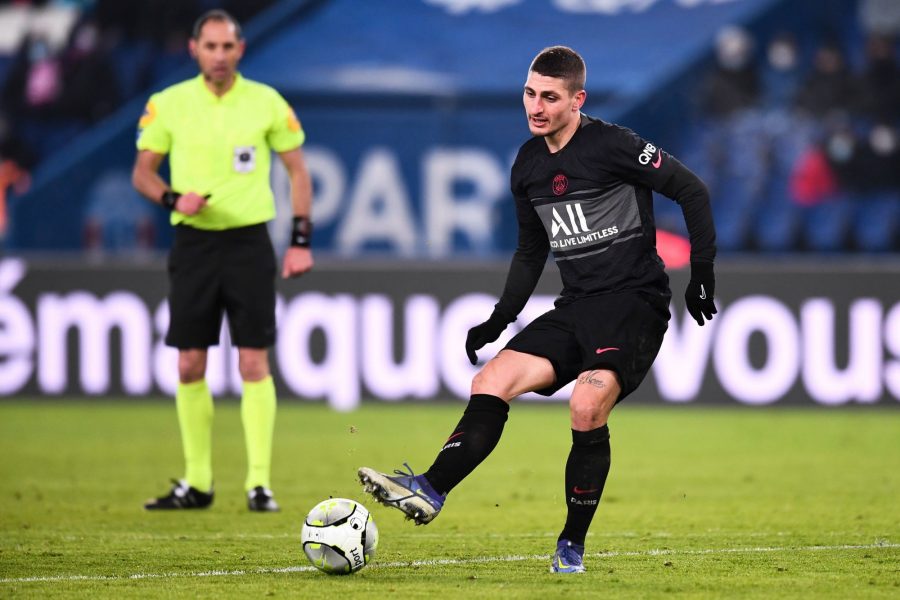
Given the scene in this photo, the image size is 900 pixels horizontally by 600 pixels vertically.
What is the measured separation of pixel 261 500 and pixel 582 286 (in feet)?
7.86

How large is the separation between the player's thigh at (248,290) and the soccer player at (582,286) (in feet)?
6.34

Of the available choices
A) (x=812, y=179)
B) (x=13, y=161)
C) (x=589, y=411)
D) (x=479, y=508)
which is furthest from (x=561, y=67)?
(x=13, y=161)

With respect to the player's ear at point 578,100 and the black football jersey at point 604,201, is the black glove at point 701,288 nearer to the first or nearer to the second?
the black football jersey at point 604,201

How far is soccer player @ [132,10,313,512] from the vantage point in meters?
7.21

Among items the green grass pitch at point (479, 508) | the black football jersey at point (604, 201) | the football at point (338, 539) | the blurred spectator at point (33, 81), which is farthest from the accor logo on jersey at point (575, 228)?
the blurred spectator at point (33, 81)

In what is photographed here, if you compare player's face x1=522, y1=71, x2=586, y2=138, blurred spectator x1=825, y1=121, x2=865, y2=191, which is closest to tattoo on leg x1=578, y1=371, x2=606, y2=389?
player's face x1=522, y1=71, x2=586, y2=138

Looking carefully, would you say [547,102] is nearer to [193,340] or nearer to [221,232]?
[221,232]

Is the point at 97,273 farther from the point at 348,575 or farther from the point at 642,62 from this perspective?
the point at 348,575

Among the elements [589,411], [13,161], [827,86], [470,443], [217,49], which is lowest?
[470,443]

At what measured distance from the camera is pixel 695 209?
5246 mm

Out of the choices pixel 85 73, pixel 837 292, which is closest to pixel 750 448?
pixel 837 292

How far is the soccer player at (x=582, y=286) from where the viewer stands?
5.16 m

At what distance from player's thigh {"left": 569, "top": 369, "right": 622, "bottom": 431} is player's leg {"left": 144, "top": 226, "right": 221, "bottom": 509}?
2583 millimetres

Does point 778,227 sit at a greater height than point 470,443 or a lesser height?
greater
